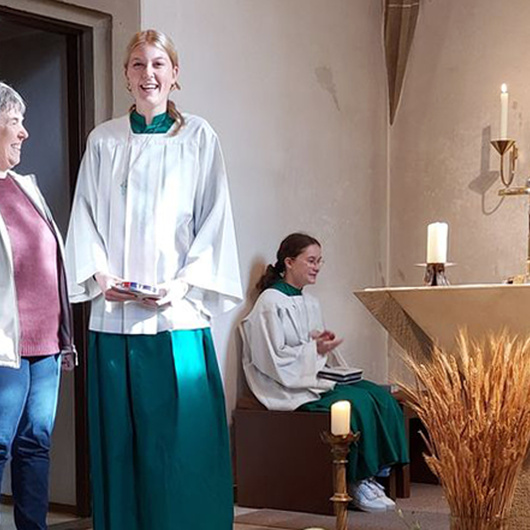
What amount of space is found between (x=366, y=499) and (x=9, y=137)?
2.51 meters

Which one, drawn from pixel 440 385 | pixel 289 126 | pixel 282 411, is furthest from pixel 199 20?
pixel 440 385

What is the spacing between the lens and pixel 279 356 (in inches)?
209

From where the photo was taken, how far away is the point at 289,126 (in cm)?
593

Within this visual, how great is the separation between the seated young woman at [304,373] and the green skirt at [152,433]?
1.76 metres

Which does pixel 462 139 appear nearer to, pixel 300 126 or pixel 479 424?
Answer: pixel 300 126

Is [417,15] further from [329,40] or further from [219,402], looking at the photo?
[219,402]

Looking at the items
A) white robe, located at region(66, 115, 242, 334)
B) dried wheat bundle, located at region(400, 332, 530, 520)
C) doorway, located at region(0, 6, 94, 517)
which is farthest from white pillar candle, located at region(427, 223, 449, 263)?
doorway, located at region(0, 6, 94, 517)

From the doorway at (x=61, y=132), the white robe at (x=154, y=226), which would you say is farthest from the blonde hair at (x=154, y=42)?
the doorway at (x=61, y=132)

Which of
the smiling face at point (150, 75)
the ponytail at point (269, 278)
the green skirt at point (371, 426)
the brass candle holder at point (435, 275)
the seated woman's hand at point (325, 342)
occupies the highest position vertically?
the smiling face at point (150, 75)

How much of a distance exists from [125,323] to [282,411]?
201cm

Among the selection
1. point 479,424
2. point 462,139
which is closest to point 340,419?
point 479,424

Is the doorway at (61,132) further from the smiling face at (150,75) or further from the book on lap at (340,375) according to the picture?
the smiling face at (150,75)

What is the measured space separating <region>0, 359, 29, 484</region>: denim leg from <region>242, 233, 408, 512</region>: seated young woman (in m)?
2.02

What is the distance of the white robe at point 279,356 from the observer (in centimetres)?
528
